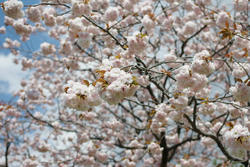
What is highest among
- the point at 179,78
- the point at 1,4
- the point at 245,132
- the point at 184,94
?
the point at 1,4

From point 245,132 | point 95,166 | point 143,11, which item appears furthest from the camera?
point 95,166

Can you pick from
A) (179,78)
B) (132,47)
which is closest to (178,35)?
(132,47)

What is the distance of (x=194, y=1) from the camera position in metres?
5.62

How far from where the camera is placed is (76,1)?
258 cm

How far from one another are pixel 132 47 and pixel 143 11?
260 cm

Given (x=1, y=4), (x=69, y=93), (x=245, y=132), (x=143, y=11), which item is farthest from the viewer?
(x=143, y=11)

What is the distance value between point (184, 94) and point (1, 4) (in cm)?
290

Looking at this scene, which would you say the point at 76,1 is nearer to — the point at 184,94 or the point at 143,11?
the point at 184,94

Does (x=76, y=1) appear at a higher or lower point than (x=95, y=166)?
higher

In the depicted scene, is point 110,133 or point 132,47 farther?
point 110,133

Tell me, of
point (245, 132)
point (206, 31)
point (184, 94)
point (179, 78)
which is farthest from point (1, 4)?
point (206, 31)

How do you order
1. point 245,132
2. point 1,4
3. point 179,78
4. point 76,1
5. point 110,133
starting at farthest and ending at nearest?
point 110,133 → point 1,4 → point 76,1 → point 179,78 → point 245,132

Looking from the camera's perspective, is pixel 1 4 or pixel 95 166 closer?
pixel 1 4

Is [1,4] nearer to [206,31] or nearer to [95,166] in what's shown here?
[95,166]
